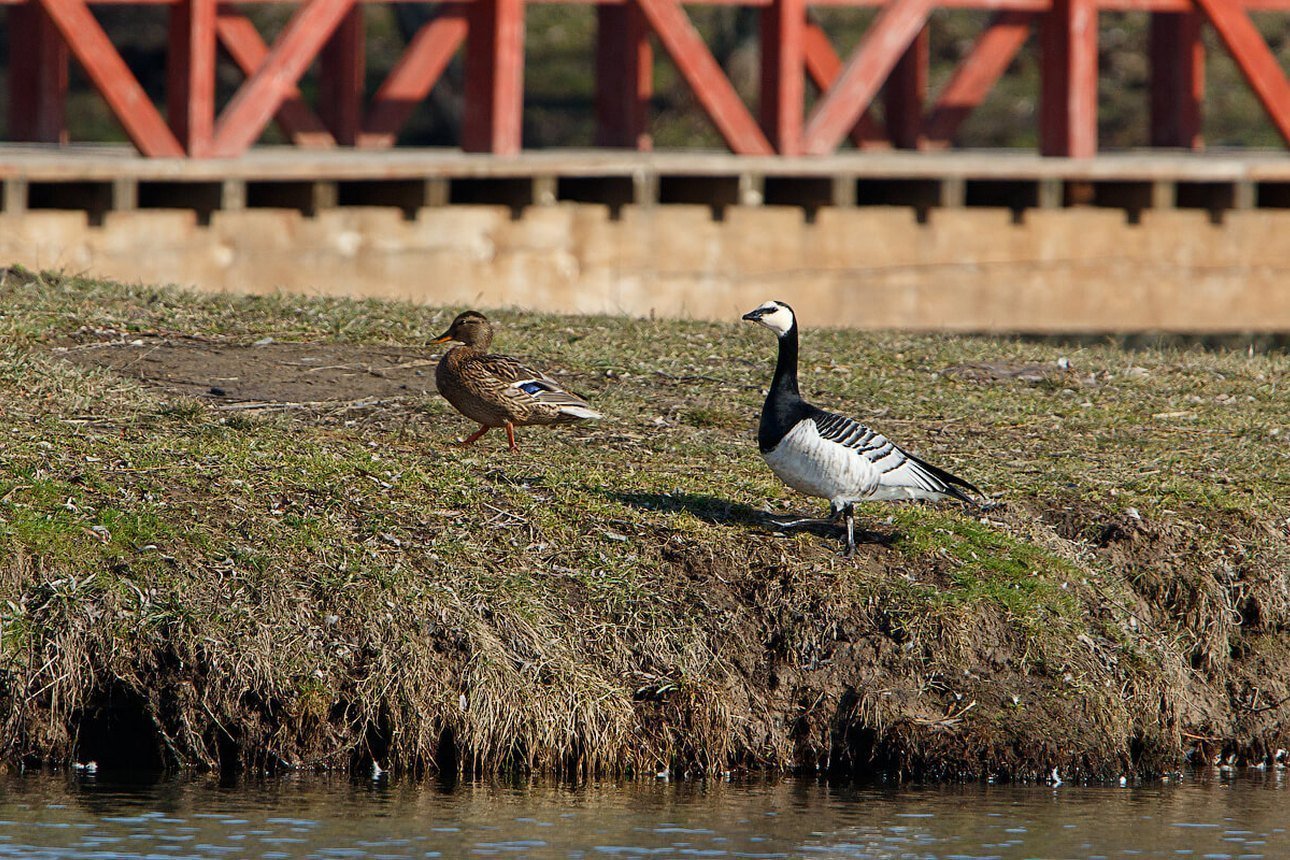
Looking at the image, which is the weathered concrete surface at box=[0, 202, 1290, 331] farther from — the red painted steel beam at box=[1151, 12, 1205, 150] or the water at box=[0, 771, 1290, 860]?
the water at box=[0, 771, 1290, 860]

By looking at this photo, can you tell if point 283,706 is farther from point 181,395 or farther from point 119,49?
point 119,49

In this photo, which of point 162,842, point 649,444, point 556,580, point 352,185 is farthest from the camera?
point 352,185

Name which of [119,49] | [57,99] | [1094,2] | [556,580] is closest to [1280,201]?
[1094,2]

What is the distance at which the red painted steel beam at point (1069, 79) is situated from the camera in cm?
1933

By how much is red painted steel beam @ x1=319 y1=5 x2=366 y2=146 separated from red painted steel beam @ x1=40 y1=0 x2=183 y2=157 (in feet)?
15.6

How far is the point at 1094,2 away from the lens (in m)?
19.3

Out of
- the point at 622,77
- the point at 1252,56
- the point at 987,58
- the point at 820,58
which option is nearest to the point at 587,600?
the point at 622,77

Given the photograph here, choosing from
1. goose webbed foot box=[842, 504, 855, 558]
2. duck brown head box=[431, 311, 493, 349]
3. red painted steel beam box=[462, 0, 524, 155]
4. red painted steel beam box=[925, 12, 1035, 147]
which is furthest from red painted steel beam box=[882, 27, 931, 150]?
goose webbed foot box=[842, 504, 855, 558]

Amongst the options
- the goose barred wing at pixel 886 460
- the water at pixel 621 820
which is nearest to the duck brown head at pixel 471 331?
the goose barred wing at pixel 886 460

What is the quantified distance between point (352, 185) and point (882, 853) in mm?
11741

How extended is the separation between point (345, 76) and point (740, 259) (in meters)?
5.39

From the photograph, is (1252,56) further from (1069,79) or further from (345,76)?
(345,76)

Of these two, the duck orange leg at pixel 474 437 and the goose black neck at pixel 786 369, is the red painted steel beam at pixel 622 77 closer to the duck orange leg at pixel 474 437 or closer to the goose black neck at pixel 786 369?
the duck orange leg at pixel 474 437

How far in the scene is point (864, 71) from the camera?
1858 centimetres
